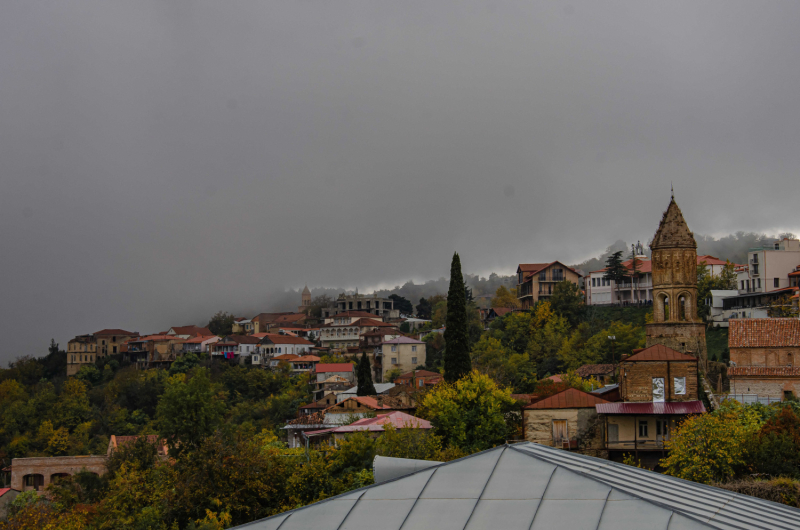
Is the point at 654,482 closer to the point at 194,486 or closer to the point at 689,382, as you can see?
the point at 194,486

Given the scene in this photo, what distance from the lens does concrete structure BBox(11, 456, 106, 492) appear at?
164 ft

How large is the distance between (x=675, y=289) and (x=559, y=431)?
11.6m

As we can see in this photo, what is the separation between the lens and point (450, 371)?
37688mm

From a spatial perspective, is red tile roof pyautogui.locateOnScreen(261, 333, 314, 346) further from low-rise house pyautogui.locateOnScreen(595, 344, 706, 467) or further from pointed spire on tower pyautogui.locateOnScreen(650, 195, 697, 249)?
low-rise house pyautogui.locateOnScreen(595, 344, 706, 467)

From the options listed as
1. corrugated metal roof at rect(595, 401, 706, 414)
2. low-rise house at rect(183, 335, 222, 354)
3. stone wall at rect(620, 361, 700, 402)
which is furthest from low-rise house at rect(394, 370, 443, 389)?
low-rise house at rect(183, 335, 222, 354)

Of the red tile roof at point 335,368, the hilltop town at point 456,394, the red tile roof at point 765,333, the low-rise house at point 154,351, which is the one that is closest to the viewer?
the hilltop town at point 456,394

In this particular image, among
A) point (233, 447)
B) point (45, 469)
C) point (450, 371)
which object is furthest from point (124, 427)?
point (233, 447)

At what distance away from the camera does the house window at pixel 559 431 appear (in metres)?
29.3

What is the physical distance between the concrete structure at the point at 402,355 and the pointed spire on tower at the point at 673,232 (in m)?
39.4

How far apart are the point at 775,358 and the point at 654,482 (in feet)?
84.9

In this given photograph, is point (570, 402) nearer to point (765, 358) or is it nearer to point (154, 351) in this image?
point (765, 358)

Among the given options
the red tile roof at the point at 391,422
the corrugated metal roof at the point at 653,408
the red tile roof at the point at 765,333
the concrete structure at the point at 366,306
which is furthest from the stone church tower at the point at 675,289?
the concrete structure at the point at 366,306

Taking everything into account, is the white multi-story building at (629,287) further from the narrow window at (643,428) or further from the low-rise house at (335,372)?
the narrow window at (643,428)

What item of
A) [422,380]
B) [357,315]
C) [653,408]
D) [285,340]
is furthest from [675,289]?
[357,315]
